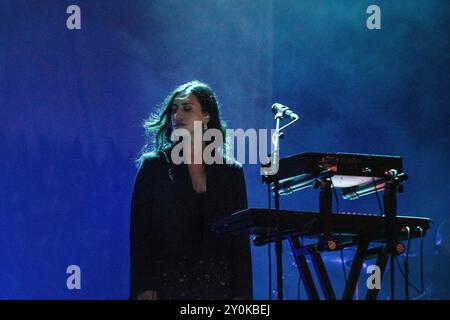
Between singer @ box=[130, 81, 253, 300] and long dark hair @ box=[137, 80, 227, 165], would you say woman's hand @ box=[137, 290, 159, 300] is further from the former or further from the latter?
long dark hair @ box=[137, 80, 227, 165]

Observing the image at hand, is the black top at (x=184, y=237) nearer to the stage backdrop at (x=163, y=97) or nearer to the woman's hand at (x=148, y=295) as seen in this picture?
the woman's hand at (x=148, y=295)

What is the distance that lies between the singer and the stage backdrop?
154cm

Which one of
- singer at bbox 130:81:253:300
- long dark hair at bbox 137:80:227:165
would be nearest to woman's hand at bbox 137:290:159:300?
Result: singer at bbox 130:81:253:300

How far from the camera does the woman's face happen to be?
143 inches

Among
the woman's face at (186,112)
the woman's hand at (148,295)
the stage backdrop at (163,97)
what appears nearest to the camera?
the woman's hand at (148,295)

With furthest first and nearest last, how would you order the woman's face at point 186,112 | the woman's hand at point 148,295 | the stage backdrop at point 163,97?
the stage backdrop at point 163,97 < the woman's face at point 186,112 < the woman's hand at point 148,295

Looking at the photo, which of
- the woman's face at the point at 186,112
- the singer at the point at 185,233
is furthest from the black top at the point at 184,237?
the woman's face at the point at 186,112

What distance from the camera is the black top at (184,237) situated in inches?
127

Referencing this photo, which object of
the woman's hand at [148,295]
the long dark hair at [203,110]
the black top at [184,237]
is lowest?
the woman's hand at [148,295]

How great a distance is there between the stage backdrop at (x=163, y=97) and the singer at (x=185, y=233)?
1536mm

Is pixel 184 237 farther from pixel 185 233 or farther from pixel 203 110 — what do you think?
pixel 203 110

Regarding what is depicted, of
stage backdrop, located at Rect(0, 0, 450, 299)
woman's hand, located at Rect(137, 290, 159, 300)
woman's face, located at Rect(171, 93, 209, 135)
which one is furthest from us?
stage backdrop, located at Rect(0, 0, 450, 299)

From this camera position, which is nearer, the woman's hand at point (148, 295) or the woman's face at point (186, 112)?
the woman's hand at point (148, 295)
